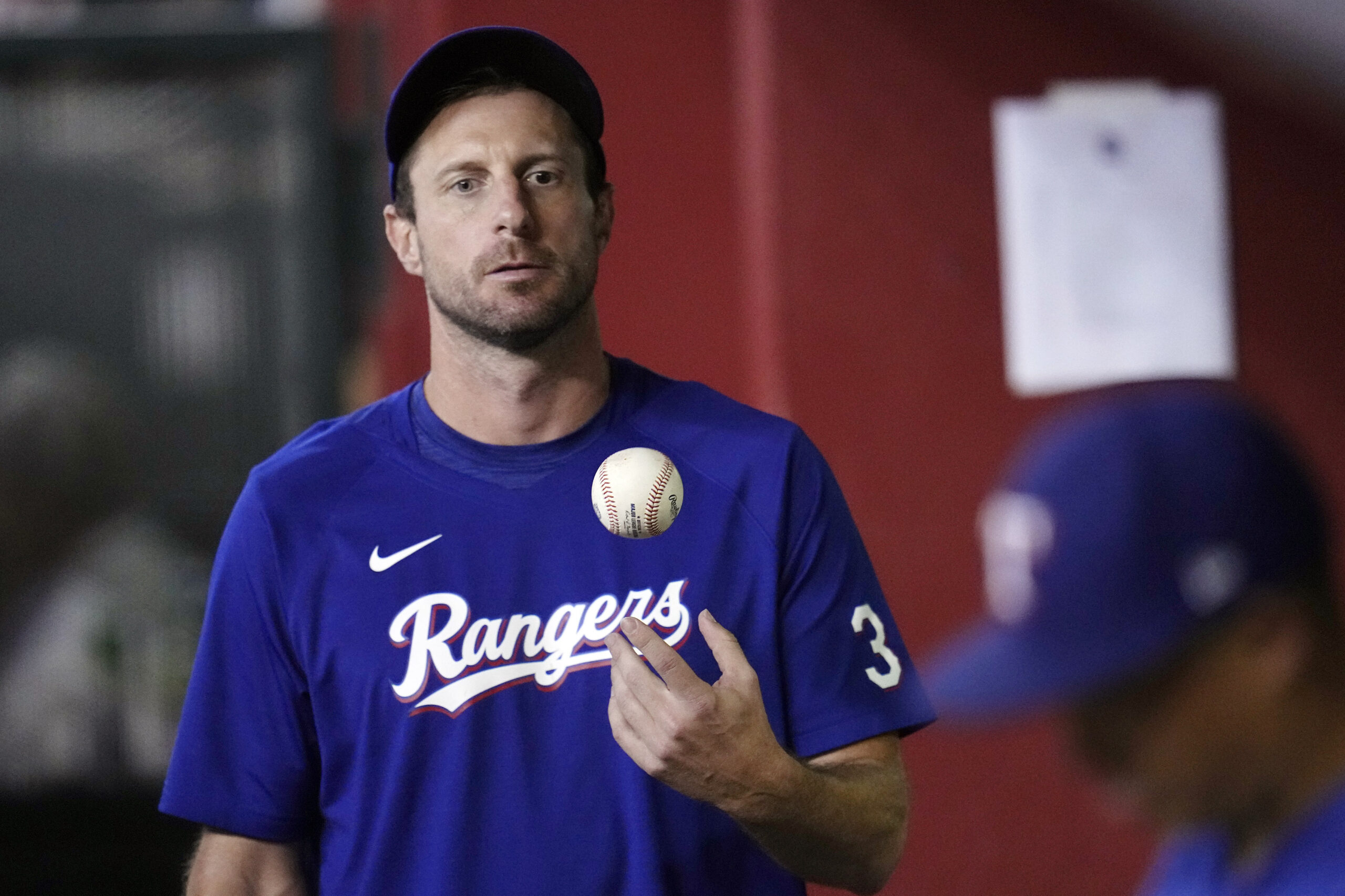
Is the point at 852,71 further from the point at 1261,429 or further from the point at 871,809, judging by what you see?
the point at 1261,429

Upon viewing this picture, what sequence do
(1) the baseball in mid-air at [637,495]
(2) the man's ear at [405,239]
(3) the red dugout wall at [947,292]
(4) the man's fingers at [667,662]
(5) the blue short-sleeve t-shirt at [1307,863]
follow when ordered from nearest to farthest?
(5) the blue short-sleeve t-shirt at [1307,863], (4) the man's fingers at [667,662], (1) the baseball in mid-air at [637,495], (2) the man's ear at [405,239], (3) the red dugout wall at [947,292]

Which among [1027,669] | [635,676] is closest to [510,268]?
[635,676]

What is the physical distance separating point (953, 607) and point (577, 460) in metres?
1.60

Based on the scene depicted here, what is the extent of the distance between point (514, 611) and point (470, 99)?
28.2 inches

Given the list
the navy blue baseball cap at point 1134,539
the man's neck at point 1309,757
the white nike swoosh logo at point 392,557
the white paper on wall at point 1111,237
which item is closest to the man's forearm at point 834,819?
the white nike swoosh logo at point 392,557

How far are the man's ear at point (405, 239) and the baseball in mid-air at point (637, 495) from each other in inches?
16.7

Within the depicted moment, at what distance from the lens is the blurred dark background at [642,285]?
3.08m

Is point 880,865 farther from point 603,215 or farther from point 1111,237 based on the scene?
point 1111,237

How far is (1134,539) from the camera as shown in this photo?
2.82 feet

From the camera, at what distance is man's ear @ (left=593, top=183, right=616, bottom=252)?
6.08 ft

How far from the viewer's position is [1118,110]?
312 centimetres

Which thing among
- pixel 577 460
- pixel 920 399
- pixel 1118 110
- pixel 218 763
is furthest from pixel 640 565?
pixel 1118 110

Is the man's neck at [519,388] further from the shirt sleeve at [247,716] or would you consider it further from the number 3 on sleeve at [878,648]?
the number 3 on sleeve at [878,648]

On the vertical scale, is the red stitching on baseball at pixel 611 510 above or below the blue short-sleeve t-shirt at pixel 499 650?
above
